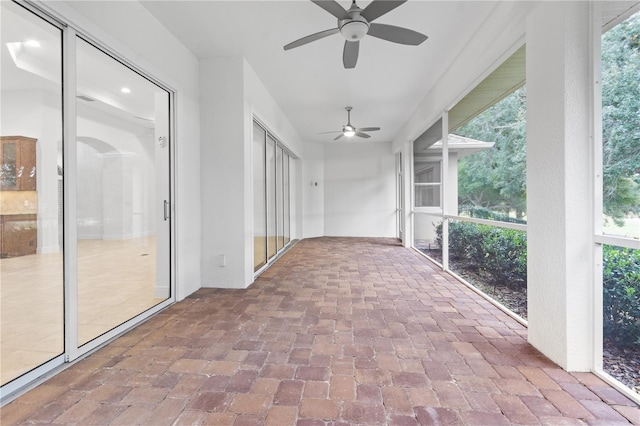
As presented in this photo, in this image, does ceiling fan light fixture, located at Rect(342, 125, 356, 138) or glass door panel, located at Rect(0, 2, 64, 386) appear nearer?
glass door panel, located at Rect(0, 2, 64, 386)

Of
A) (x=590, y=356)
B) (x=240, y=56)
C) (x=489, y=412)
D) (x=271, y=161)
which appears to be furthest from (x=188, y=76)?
(x=590, y=356)

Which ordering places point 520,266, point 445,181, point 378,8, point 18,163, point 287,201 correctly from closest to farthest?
point 18,163, point 378,8, point 520,266, point 445,181, point 287,201

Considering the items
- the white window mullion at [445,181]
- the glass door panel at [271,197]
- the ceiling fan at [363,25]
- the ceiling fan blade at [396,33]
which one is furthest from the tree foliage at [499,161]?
the glass door panel at [271,197]

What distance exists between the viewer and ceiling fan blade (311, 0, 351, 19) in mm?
→ 2047

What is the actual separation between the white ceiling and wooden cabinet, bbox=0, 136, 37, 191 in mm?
1634

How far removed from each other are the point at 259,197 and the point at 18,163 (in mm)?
2899

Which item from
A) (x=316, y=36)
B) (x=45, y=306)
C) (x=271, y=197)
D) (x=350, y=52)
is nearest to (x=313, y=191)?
(x=271, y=197)

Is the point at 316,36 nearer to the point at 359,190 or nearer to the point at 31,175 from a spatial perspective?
the point at 31,175

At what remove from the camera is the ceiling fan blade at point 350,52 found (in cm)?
256

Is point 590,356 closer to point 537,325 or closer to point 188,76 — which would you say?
point 537,325

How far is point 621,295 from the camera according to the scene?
1754mm

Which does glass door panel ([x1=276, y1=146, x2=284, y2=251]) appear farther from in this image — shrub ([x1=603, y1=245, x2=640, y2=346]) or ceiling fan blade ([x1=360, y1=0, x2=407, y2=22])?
shrub ([x1=603, y1=245, x2=640, y2=346])

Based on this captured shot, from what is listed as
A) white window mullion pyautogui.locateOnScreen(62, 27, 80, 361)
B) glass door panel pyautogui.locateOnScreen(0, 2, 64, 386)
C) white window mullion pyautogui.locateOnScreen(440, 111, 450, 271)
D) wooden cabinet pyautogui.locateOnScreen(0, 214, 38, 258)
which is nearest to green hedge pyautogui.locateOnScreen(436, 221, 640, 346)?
white window mullion pyautogui.locateOnScreen(440, 111, 450, 271)

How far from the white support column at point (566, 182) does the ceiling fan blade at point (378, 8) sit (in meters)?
→ 1.03
